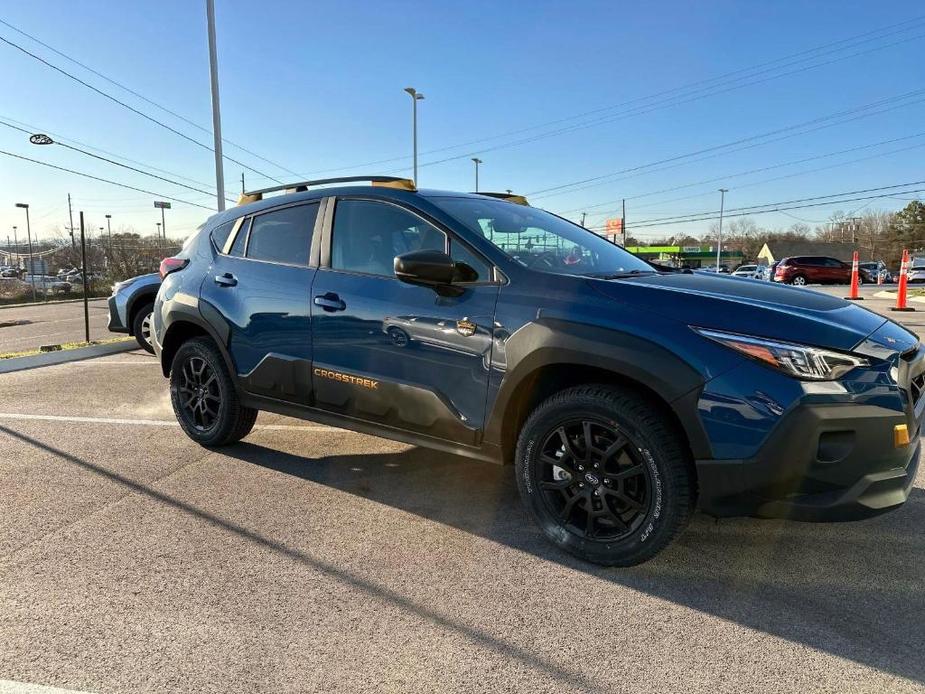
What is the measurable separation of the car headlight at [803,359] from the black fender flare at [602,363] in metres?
0.24

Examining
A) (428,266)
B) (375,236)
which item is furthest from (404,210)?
(428,266)

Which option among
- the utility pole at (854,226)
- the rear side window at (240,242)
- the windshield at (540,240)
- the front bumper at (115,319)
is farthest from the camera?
the utility pole at (854,226)

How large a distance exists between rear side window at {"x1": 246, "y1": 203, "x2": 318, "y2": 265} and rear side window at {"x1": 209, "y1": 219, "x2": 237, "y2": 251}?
0.27 m

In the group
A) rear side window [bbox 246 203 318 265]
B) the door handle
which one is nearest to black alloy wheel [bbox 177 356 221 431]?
rear side window [bbox 246 203 318 265]

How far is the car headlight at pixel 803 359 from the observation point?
2.33 metres

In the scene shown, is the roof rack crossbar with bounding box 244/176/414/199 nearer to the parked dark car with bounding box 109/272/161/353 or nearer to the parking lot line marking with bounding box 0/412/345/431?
the parking lot line marking with bounding box 0/412/345/431

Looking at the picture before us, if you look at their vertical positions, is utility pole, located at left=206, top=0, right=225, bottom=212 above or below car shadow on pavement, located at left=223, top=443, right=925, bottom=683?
above

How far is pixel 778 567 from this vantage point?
277 centimetres

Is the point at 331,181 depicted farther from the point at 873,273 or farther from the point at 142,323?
the point at 873,273

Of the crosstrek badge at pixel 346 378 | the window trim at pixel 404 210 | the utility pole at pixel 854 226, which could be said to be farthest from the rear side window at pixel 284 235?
the utility pole at pixel 854 226

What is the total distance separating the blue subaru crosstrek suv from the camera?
2355 millimetres

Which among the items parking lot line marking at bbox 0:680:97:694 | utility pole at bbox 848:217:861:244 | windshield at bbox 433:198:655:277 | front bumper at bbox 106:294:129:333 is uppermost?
utility pole at bbox 848:217:861:244

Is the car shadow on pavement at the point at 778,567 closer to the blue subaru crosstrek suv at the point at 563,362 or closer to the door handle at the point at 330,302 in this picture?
the blue subaru crosstrek suv at the point at 563,362

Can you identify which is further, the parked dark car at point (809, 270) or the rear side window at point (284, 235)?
the parked dark car at point (809, 270)
